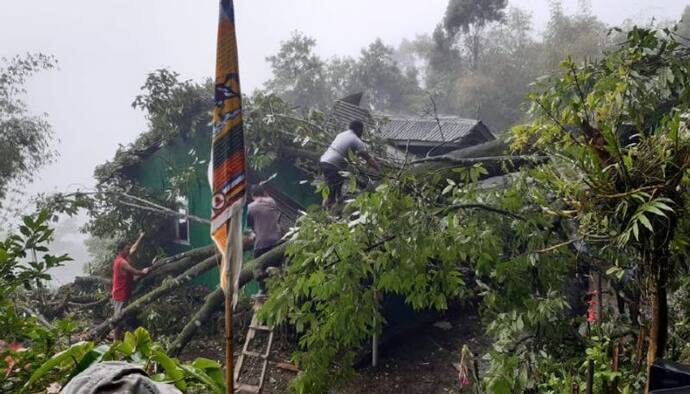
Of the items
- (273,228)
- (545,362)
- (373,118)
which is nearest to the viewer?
(545,362)

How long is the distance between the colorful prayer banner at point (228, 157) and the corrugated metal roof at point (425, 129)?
919 cm

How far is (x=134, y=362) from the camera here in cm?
202

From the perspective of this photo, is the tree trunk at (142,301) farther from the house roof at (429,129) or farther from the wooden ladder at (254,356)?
the house roof at (429,129)

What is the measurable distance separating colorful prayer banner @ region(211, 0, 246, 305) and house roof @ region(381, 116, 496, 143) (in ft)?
29.2

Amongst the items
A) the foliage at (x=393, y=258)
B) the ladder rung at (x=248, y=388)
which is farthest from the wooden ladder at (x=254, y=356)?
the foliage at (x=393, y=258)

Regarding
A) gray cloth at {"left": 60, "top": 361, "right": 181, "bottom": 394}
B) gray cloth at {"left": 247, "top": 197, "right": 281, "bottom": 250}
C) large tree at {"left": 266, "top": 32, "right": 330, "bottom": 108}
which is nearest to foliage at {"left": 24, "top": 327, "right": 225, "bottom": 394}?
gray cloth at {"left": 60, "top": 361, "right": 181, "bottom": 394}

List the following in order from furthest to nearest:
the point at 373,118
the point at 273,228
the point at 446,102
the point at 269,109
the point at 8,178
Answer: the point at 446,102 < the point at 8,178 < the point at 373,118 < the point at 269,109 < the point at 273,228

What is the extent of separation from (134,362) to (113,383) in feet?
2.11

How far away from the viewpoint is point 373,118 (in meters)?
10.3

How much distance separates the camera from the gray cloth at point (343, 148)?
6.46 m

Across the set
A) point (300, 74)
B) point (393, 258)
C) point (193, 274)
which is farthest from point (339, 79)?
point (393, 258)

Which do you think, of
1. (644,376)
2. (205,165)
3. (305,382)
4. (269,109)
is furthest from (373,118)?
(644,376)

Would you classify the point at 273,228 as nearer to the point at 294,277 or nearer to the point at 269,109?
the point at 269,109

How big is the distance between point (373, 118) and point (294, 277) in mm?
6868
